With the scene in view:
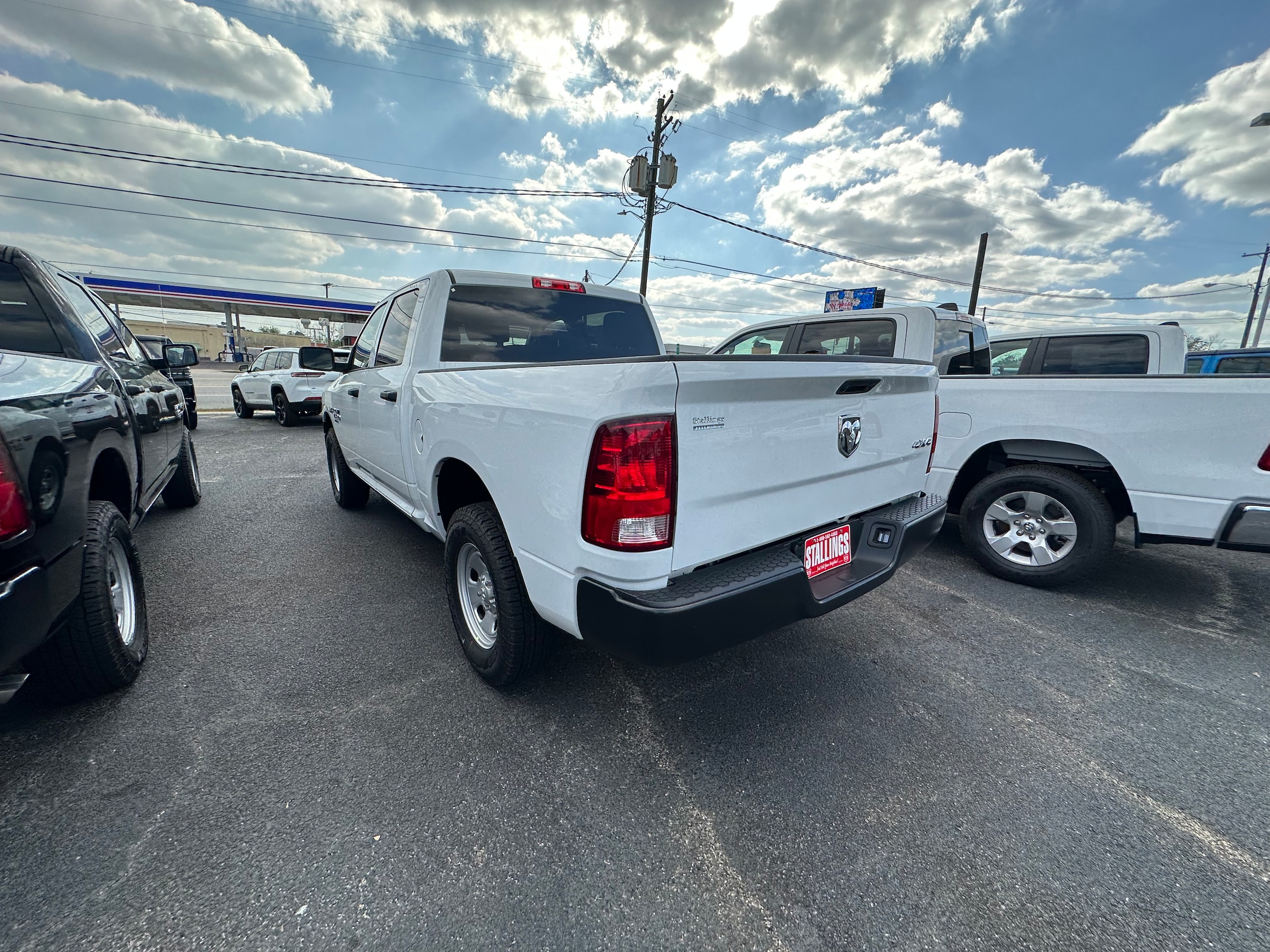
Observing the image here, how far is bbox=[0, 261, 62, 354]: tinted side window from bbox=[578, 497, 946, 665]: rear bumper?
308 cm

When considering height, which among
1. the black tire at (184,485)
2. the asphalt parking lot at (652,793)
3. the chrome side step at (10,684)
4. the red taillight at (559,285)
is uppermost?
the red taillight at (559,285)

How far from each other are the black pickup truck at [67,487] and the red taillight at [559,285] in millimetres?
2205

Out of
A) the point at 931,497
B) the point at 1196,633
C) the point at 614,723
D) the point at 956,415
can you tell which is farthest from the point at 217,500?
the point at 1196,633

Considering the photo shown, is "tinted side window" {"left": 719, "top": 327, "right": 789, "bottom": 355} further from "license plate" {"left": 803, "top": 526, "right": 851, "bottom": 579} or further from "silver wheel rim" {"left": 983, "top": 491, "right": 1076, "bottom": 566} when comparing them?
"license plate" {"left": 803, "top": 526, "right": 851, "bottom": 579}

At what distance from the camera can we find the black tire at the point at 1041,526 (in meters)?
3.35

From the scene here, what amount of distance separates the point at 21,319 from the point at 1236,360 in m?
13.8

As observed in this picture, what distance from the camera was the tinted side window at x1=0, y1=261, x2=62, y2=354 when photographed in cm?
256

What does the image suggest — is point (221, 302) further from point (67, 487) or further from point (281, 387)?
point (67, 487)

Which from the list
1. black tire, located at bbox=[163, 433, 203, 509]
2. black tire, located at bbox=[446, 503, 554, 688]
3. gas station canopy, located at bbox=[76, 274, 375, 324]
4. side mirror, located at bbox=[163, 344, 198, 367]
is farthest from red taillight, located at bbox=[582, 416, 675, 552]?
gas station canopy, located at bbox=[76, 274, 375, 324]

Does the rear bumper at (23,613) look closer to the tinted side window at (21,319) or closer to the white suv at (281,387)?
the tinted side window at (21,319)

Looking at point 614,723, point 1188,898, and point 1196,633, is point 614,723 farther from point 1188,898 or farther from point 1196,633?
point 1196,633

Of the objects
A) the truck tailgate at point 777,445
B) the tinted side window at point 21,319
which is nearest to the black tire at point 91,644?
the tinted side window at point 21,319

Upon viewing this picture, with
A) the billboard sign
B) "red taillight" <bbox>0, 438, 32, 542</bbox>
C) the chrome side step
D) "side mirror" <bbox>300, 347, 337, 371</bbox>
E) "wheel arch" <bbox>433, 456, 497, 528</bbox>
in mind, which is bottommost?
the chrome side step

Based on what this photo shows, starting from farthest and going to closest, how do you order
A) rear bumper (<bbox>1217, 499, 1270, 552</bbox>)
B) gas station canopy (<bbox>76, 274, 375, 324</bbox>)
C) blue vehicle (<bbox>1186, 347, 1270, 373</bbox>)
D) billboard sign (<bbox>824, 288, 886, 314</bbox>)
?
1. gas station canopy (<bbox>76, 274, 375, 324</bbox>)
2. billboard sign (<bbox>824, 288, 886, 314</bbox>)
3. blue vehicle (<bbox>1186, 347, 1270, 373</bbox>)
4. rear bumper (<bbox>1217, 499, 1270, 552</bbox>)
